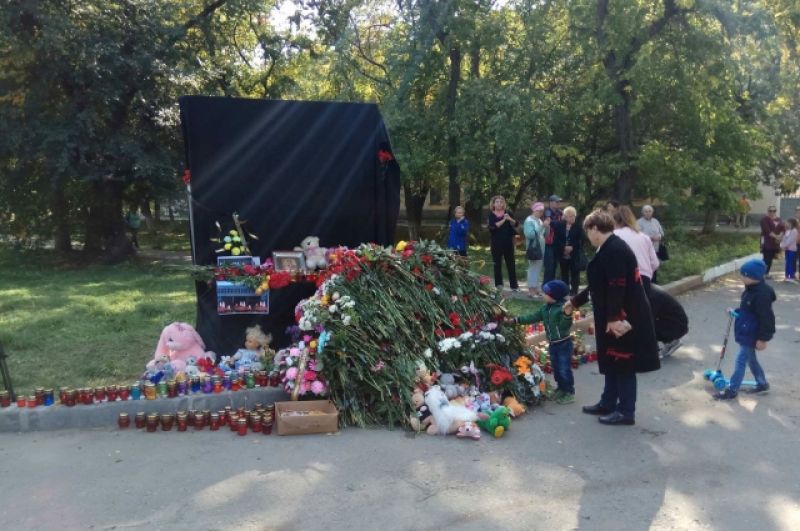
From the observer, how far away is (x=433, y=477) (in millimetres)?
4852

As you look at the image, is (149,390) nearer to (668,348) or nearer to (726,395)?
(726,395)

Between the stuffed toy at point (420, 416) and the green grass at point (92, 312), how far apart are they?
2.99 m

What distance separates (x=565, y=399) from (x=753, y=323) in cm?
190

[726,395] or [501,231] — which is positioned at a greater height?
[501,231]

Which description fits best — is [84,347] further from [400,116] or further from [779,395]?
[400,116]

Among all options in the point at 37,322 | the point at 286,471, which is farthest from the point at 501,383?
the point at 37,322

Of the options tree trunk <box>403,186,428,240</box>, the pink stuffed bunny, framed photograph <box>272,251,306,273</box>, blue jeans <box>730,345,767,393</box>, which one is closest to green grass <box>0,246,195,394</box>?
the pink stuffed bunny

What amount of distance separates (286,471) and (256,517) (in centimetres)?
71

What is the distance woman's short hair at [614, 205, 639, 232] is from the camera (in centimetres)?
787

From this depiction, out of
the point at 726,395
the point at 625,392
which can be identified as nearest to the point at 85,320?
the point at 625,392

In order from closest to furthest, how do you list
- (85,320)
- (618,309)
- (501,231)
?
(618,309) < (85,320) < (501,231)

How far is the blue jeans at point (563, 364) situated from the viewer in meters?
6.47

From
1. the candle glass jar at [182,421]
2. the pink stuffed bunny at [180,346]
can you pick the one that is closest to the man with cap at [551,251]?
the pink stuffed bunny at [180,346]

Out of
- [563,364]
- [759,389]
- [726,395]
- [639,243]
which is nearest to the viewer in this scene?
[563,364]
